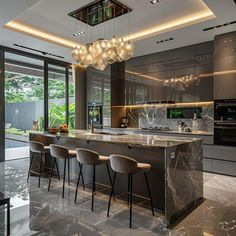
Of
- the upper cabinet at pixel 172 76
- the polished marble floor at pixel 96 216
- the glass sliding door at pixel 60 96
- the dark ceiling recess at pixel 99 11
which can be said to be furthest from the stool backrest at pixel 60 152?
the glass sliding door at pixel 60 96

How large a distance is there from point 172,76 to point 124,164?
384 cm

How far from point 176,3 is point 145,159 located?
277cm

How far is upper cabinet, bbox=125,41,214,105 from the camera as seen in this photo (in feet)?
17.1

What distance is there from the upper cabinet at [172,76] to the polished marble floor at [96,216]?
8.26 ft

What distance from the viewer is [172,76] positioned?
228 inches

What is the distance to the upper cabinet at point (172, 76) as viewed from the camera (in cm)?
521

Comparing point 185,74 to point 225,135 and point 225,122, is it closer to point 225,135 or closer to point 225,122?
point 225,122

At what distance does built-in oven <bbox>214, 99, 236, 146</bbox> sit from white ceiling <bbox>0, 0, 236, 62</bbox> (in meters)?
1.55

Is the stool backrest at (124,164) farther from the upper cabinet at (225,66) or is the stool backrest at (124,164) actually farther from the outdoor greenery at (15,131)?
the outdoor greenery at (15,131)

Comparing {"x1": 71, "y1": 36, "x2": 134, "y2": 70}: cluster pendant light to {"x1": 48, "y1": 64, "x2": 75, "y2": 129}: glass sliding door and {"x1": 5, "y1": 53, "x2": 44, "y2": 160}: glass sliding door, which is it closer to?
{"x1": 5, "y1": 53, "x2": 44, "y2": 160}: glass sliding door

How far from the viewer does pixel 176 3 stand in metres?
3.76

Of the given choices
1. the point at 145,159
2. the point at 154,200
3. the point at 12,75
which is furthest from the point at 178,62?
the point at 12,75

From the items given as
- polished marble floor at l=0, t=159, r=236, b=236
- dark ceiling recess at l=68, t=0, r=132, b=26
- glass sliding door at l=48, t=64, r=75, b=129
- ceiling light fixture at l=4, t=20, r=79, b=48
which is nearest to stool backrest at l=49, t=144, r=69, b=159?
polished marble floor at l=0, t=159, r=236, b=236

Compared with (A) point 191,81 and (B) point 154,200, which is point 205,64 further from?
(B) point 154,200
